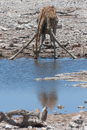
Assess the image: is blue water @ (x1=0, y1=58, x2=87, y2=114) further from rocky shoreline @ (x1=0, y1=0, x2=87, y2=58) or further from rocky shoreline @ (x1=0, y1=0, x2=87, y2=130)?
rocky shoreline @ (x1=0, y1=0, x2=87, y2=58)

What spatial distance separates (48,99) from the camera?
970 centimetres

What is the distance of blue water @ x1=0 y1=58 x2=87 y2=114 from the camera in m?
9.02

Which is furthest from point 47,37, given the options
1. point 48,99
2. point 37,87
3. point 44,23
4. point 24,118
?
point 24,118

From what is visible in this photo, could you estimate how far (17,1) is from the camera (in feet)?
117

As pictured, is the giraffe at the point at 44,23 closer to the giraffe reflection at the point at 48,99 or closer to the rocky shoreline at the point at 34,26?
the rocky shoreline at the point at 34,26

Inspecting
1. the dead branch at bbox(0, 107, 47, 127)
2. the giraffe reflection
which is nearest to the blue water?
the giraffe reflection

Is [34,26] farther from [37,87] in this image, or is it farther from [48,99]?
[48,99]

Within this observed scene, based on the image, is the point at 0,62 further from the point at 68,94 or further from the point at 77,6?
the point at 77,6

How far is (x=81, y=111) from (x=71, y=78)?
448 centimetres

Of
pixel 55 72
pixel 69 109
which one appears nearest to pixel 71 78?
pixel 55 72

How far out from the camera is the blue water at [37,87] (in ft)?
29.6

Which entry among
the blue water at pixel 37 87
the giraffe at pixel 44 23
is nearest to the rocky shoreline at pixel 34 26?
the giraffe at pixel 44 23

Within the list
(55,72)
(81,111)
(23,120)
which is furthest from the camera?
(55,72)

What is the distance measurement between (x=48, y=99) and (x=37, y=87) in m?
1.64
